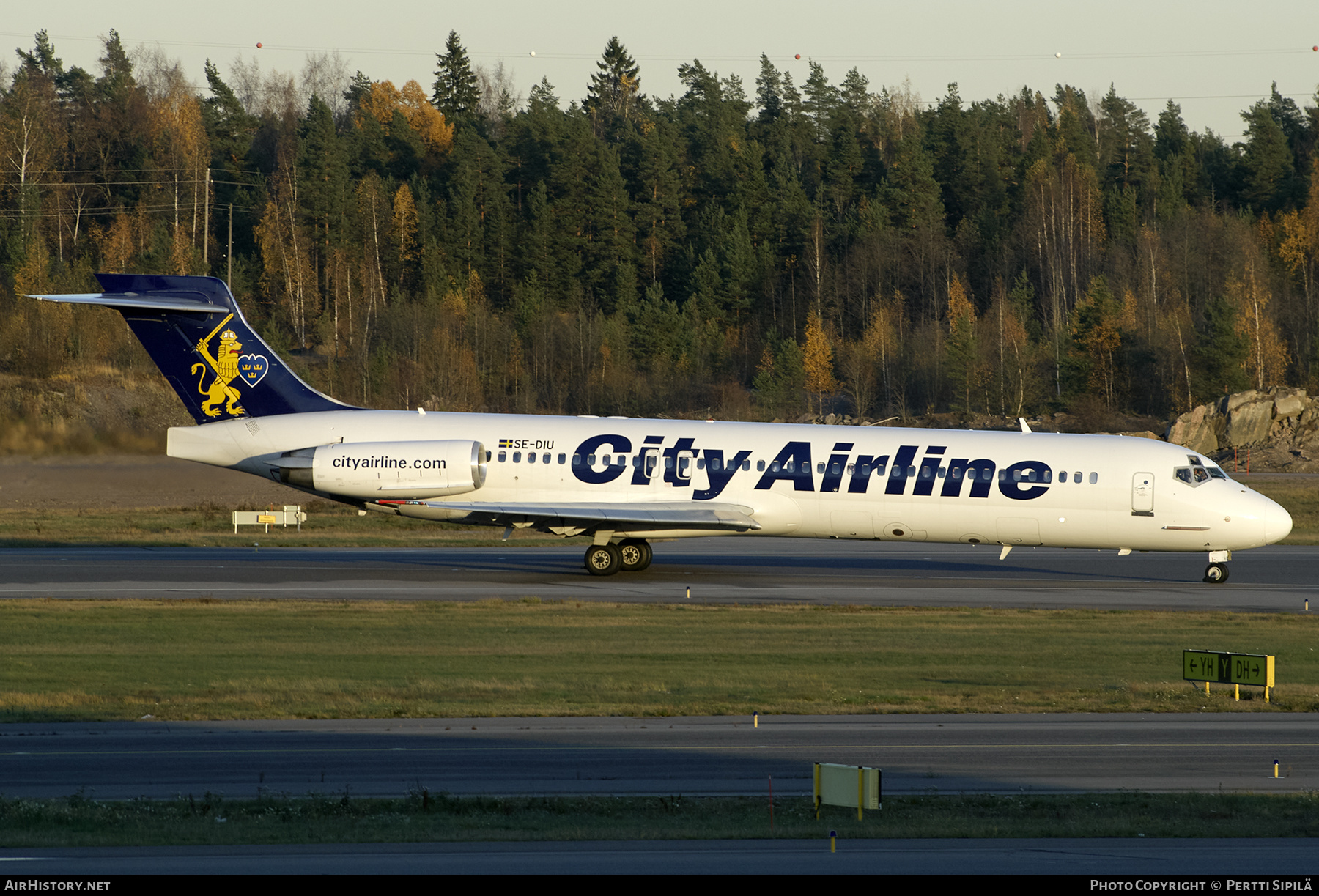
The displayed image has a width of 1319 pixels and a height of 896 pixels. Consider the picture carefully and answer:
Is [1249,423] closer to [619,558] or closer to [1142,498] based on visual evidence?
[1142,498]

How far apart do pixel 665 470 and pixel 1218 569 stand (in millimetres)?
13685

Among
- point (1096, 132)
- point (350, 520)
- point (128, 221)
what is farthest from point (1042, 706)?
point (1096, 132)

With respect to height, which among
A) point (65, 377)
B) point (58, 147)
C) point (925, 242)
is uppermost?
point (58, 147)

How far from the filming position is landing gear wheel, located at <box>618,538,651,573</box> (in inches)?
1262

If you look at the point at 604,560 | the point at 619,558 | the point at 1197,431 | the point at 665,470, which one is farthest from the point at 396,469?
the point at 1197,431

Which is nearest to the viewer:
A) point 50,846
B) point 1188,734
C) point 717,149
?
point 50,846

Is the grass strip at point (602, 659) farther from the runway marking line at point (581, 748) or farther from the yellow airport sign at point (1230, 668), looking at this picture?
the runway marking line at point (581, 748)

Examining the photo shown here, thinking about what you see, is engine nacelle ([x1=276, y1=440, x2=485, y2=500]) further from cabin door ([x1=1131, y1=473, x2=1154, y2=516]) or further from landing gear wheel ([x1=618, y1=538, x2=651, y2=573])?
cabin door ([x1=1131, y1=473, x2=1154, y2=516])

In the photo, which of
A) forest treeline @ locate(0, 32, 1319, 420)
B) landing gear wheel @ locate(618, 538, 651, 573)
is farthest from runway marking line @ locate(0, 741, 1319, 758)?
forest treeline @ locate(0, 32, 1319, 420)

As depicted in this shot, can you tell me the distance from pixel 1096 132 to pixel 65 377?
106m

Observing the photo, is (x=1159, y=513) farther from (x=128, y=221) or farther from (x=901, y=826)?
(x=128, y=221)

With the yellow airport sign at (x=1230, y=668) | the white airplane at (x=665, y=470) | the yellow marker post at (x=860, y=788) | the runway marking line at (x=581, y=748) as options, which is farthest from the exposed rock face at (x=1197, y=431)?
the yellow marker post at (x=860, y=788)

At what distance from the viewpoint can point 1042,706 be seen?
17.2 m

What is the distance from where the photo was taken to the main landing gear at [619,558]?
1246 inches
